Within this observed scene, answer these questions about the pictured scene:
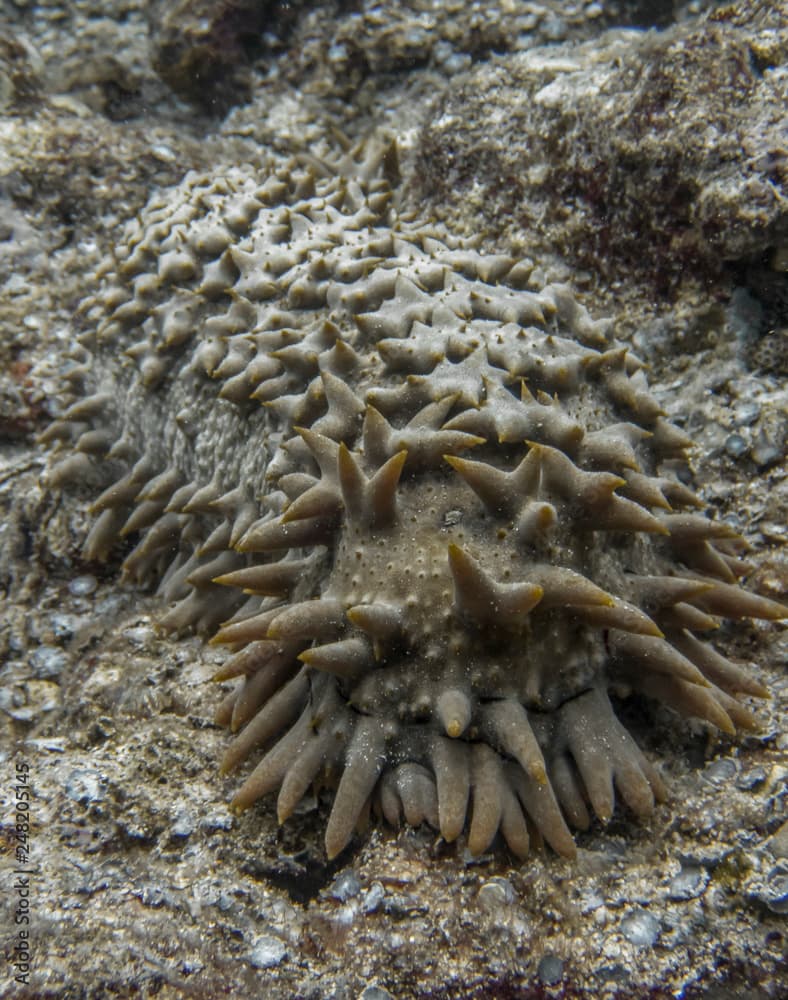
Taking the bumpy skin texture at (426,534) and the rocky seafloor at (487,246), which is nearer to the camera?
the rocky seafloor at (487,246)

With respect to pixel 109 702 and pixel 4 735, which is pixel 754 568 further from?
pixel 4 735

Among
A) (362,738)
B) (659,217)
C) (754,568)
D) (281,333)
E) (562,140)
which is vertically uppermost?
(562,140)

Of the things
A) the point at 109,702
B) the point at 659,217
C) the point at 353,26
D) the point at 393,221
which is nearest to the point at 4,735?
the point at 109,702

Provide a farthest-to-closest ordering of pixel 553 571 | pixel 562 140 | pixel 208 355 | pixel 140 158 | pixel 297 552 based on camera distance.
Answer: pixel 140 158, pixel 562 140, pixel 208 355, pixel 297 552, pixel 553 571

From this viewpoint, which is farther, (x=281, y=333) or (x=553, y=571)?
(x=281, y=333)

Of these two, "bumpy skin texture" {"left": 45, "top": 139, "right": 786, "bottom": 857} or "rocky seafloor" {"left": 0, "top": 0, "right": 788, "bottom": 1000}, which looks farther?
"bumpy skin texture" {"left": 45, "top": 139, "right": 786, "bottom": 857}
